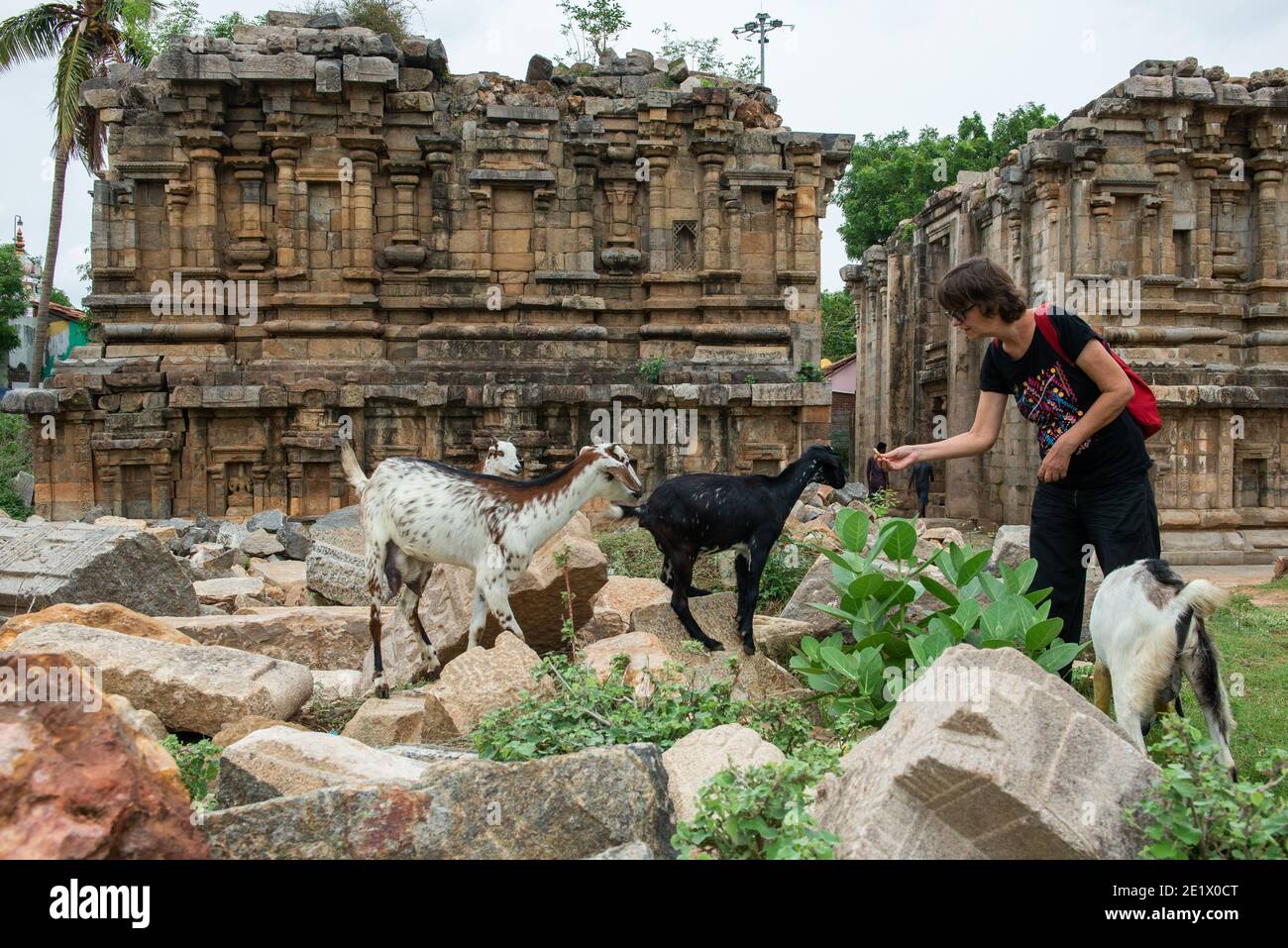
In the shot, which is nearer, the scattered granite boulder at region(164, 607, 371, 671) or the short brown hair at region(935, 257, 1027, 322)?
the short brown hair at region(935, 257, 1027, 322)

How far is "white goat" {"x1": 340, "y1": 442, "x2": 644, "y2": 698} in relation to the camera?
18.7 ft

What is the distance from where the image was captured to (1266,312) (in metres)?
16.1

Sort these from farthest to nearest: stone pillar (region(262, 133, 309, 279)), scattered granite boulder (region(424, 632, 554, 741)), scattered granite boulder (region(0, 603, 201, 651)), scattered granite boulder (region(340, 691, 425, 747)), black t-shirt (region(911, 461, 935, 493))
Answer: black t-shirt (region(911, 461, 935, 493)) → stone pillar (region(262, 133, 309, 279)) → scattered granite boulder (region(0, 603, 201, 651)) → scattered granite boulder (region(340, 691, 425, 747)) → scattered granite boulder (region(424, 632, 554, 741))

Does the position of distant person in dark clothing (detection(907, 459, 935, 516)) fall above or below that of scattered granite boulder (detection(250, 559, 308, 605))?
above

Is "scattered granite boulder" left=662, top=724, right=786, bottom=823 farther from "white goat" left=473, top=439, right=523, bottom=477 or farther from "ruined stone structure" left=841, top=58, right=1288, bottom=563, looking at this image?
"ruined stone structure" left=841, top=58, right=1288, bottom=563

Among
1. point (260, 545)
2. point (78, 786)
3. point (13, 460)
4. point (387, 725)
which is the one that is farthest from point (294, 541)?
point (78, 786)

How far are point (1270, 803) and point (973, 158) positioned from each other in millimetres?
33265

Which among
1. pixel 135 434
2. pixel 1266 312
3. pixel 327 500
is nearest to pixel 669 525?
pixel 327 500

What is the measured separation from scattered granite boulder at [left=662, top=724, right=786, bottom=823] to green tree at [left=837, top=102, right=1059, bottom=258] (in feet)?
100

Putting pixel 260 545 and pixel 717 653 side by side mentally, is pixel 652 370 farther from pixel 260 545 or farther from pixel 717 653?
pixel 717 653

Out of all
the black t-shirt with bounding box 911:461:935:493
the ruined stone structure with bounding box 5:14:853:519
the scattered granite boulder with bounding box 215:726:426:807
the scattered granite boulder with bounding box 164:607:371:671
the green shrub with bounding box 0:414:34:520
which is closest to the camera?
the scattered granite boulder with bounding box 215:726:426:807

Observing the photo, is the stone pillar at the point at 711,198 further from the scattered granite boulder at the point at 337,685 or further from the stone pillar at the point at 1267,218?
the scattered granite boulder at the point at 337,685

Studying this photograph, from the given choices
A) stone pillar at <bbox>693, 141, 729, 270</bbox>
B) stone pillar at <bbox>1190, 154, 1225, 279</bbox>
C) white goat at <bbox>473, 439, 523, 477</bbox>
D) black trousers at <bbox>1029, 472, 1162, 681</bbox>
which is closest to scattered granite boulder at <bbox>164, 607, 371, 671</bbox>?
white goat at <bbox>473, 439, 523, 477</bbox>

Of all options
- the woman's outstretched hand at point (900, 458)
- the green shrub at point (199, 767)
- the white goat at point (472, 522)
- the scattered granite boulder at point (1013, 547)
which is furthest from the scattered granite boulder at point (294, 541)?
the woman's outstretched hand at point (900, 458)
